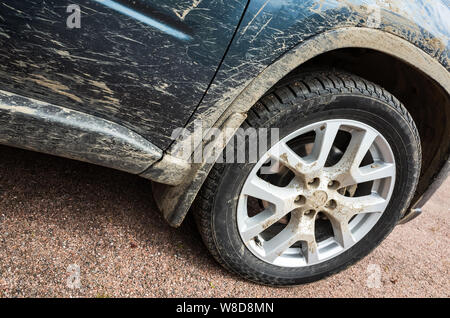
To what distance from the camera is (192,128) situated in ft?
4.92

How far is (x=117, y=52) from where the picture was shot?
4.17 feet

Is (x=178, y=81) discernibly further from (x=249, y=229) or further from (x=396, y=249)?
(x=396, y=249)

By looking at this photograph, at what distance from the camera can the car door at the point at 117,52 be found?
3.89 ft

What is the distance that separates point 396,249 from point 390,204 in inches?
27.2

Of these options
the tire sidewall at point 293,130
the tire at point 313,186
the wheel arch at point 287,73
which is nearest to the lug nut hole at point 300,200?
the tire at point 313,186

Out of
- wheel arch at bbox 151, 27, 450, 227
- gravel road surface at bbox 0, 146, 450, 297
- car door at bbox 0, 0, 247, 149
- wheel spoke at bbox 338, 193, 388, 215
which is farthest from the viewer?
wheel spoke at bbox 338, 193, 388, 215

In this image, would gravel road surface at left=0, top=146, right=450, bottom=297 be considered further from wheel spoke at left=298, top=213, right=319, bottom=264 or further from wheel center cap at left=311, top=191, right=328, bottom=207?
wheel center cap at left=311, top=191, right=328, bottom=207

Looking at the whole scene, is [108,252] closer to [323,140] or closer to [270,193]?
[270,193]

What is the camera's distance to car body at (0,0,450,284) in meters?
1.22

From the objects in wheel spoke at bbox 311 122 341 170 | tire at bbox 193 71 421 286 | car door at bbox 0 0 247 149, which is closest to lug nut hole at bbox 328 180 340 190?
tire at bbox 193 71 421 286

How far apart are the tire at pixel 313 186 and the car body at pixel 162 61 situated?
16 cm

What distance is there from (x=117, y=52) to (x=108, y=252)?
1.00 meters

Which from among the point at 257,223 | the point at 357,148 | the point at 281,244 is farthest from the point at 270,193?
the point at 357,148

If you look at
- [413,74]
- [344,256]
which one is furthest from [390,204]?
[413,74]
